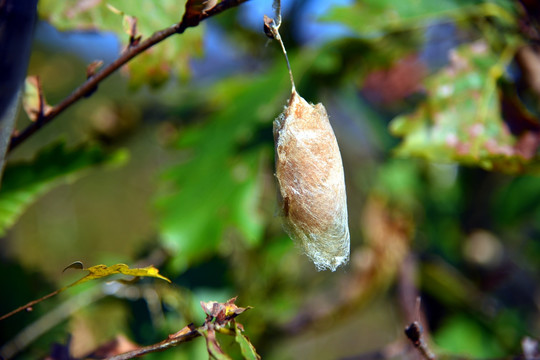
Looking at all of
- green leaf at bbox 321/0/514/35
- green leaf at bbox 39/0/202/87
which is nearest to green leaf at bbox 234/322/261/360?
green leaf at bbox 39/0/202/87

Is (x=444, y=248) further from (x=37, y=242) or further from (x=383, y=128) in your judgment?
(x=37, y=242)

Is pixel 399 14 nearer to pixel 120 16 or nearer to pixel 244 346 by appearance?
pixel 120 16

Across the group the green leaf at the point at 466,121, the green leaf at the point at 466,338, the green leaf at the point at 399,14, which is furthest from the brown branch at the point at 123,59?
the green leaf at the point at 466,338

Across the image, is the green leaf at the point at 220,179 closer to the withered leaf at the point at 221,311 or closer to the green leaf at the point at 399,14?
the green leaf at the point at 399,14

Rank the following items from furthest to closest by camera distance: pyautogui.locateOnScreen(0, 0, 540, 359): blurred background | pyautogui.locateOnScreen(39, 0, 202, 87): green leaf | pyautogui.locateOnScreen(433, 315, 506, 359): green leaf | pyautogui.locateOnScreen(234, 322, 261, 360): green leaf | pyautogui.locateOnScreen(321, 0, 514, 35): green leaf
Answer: pyautogui.locateOnScreen(433, 315, 506, 359): green leaf
pyautogui.locateOnScreen(321, 0, 514, 35): green leaf
pyautogui.locateOnScreen(0, 0, 540, 359): blurred background
pyautogui.locateOnScreen(39, 0, 202, 87): green leaf
pyautogui.locateOnScreen(234, 322, 261, 360): green leaf

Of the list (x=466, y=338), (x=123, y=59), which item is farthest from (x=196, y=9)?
(x=466, y=338)

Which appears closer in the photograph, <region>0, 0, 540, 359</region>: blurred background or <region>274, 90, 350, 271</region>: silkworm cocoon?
<region>274, 90, 350, 271</region>: silkworm cocoon

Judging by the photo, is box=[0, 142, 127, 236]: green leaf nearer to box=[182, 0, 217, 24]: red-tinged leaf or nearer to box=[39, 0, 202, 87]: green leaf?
box=[39, 0, 202, 87]: green leaf
